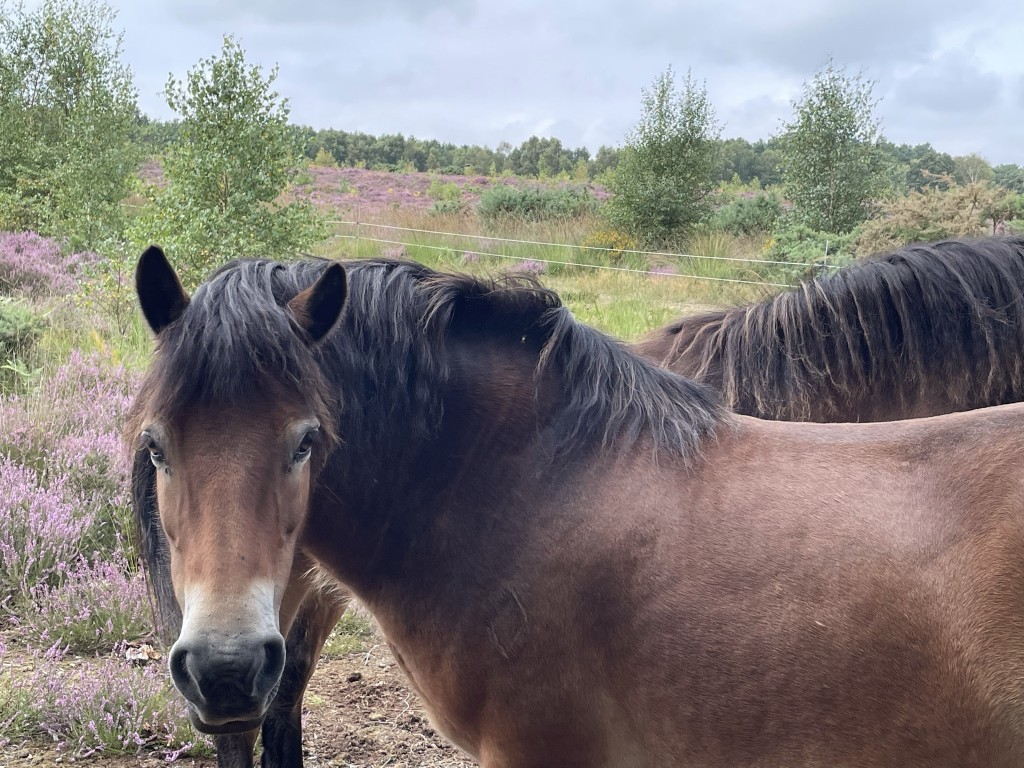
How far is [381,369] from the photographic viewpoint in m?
2.22

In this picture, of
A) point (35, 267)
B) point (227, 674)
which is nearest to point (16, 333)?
point (35, 267)

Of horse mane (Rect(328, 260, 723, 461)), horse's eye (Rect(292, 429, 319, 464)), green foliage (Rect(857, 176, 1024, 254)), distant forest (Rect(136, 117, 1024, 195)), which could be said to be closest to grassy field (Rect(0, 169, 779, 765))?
horse mane (Rect(328, 260, 723, 461))

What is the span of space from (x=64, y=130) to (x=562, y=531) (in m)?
17.9

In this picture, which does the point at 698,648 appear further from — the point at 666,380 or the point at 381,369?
the point at 381,369

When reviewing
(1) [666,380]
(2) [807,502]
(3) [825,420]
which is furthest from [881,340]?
(2) [807,502]

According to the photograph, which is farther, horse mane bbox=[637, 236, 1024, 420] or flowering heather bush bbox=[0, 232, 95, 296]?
flowering heather bush bbox=[0, 232, 95, 296]

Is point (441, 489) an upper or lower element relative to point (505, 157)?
lower

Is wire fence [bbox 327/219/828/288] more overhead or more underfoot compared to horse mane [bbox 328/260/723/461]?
more overhead

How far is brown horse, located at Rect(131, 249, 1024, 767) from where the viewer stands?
179 centimetres

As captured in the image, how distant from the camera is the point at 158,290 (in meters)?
1.98

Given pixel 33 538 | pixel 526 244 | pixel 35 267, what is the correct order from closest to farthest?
1. pixel 33 538
2. pixel 35 267
3. pixel 526 244

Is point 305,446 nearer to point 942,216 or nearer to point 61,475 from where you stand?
→ point 61,475

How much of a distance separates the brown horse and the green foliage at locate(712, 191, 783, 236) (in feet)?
63.3

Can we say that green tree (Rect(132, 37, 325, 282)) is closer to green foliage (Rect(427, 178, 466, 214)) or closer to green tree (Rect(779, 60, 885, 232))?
green tree (Rect(779, 60, 885, 232))
